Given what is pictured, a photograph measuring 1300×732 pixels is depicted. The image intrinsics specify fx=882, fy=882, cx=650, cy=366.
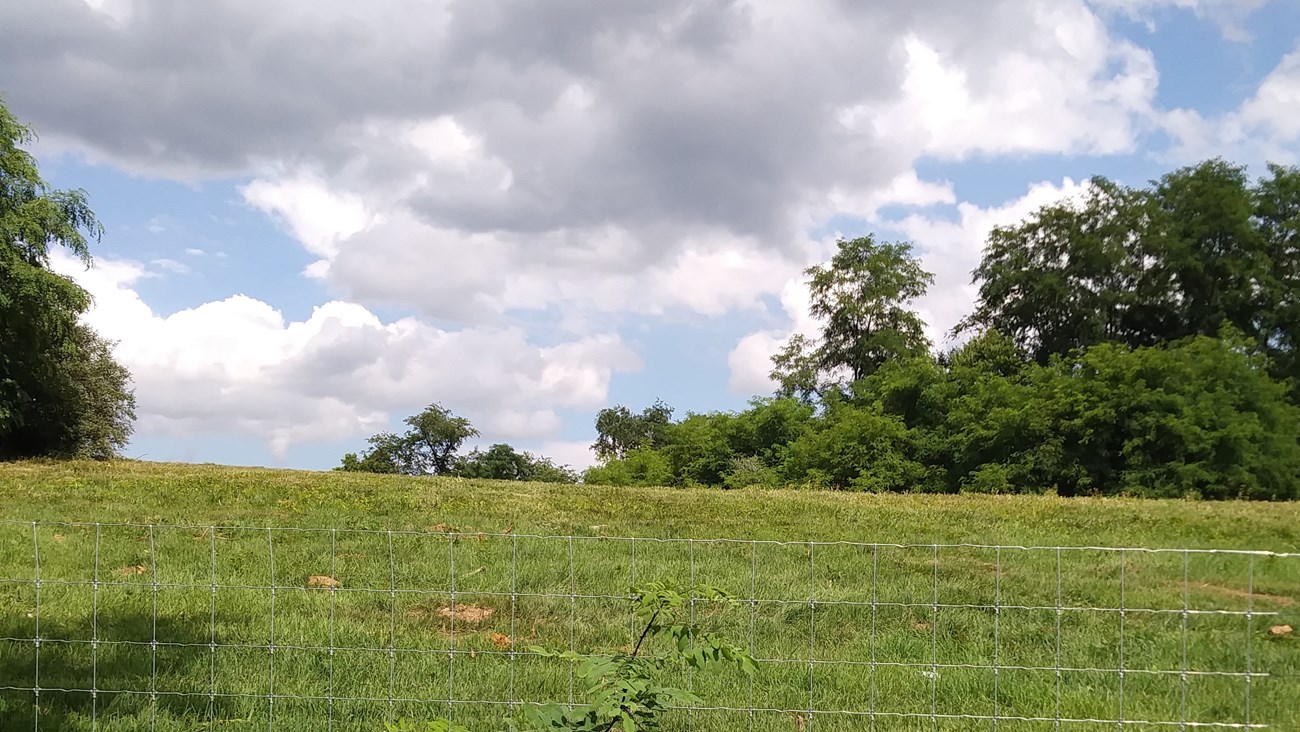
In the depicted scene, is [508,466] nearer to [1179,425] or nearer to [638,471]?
[638,471]

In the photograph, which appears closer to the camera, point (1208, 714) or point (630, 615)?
point (1208, 714)

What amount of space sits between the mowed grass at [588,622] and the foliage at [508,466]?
157ft

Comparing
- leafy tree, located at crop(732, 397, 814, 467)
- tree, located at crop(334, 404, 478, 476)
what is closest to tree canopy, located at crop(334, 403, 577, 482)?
tree, located at crop(334, 404, 478, 476)

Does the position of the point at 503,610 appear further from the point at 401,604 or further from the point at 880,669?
the point at 880,669

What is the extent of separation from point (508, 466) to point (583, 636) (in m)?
57.3

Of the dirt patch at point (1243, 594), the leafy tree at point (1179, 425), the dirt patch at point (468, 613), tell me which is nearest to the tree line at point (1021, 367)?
A: the leafy tree at point (1179, 425)

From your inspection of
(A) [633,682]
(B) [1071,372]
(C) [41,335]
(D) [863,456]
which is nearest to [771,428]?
(D) [863,456]

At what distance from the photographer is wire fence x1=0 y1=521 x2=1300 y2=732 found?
5.18 metres

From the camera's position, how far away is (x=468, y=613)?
7.25m

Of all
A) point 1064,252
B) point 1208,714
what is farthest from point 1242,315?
point 1208,714

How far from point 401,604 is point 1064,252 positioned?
39.9 metres

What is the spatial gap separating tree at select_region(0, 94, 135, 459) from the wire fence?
21.2 meters

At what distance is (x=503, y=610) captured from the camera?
743cm

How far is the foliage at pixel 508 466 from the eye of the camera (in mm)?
60969
